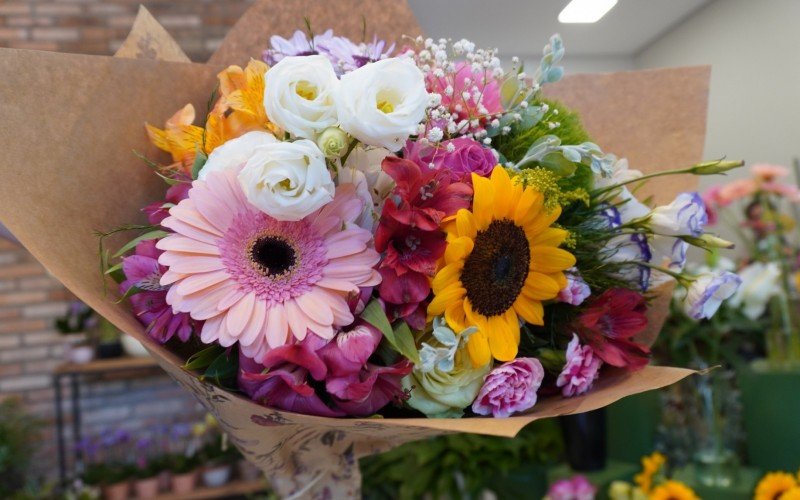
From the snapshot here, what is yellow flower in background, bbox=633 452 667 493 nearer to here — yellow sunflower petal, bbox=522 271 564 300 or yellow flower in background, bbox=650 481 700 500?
yellow flower in background, bbox=650 481 700 500

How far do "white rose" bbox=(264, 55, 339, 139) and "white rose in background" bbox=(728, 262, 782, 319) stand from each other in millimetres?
1349

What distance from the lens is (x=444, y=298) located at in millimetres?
499

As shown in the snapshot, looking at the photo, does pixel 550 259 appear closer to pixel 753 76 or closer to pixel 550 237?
pixel 550 237

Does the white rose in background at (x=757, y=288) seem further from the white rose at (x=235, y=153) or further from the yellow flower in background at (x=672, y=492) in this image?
the white rose at (x=235, y=153)

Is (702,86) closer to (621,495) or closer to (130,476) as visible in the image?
(621,495)

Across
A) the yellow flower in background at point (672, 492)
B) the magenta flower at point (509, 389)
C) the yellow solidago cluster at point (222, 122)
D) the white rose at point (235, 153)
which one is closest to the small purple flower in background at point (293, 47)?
the yellow solidago cluster at point (222, 122)

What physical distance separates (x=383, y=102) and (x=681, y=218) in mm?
293

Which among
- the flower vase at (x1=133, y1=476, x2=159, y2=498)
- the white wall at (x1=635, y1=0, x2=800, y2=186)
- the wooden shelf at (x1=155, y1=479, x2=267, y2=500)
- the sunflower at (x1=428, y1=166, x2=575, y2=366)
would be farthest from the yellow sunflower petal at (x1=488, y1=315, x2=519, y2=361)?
the flower vase at (x1=133, y1=476, x2=159, y2=498)

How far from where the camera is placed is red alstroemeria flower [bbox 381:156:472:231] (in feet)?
1.53

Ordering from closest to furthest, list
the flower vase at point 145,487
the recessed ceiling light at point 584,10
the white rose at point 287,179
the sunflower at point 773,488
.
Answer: the white rose at point 287,179
the recessed ceiling light at point 584,10
the sunflower at point 773,488
the flower vase at point 145,487

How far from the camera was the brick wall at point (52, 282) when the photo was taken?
3.23 metres

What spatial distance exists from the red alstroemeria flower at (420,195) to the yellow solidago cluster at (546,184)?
50 mm

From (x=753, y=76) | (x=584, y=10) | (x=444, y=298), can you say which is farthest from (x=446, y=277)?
(x=753, y=76)

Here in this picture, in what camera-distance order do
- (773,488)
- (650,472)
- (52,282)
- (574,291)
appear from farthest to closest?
(52,282) → (650,472) → (773,488) → (574,291)
